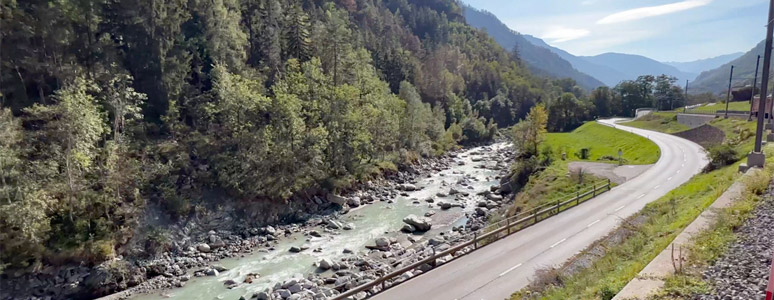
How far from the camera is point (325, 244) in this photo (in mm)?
29766

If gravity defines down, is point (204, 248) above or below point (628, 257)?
below

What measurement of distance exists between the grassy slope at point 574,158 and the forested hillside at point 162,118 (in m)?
19.3

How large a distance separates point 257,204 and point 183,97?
1513 centimetres

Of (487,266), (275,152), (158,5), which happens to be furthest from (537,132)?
(158,5)

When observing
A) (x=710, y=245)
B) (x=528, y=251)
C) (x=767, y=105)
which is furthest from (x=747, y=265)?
(x=767, y=105)

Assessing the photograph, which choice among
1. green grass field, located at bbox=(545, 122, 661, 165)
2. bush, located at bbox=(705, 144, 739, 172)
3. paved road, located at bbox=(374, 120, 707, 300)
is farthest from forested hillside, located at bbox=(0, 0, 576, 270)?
bush, located at bbox=(705, 144, 739, 172)

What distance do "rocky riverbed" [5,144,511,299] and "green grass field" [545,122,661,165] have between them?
608 inches

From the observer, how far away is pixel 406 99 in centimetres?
6944

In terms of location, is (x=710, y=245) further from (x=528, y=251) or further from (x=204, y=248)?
(x=204, y=248)

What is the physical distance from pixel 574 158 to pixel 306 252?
120ft

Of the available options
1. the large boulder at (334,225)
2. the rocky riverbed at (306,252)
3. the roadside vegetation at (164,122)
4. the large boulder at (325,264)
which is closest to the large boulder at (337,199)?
the rocky riverbed at (306,252)

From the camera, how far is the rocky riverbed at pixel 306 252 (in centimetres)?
2230

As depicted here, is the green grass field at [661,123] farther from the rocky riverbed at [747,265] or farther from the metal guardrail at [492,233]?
the rocky riverbed at [747,265]

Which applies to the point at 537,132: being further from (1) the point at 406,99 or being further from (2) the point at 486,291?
(2) the point at 486,291
